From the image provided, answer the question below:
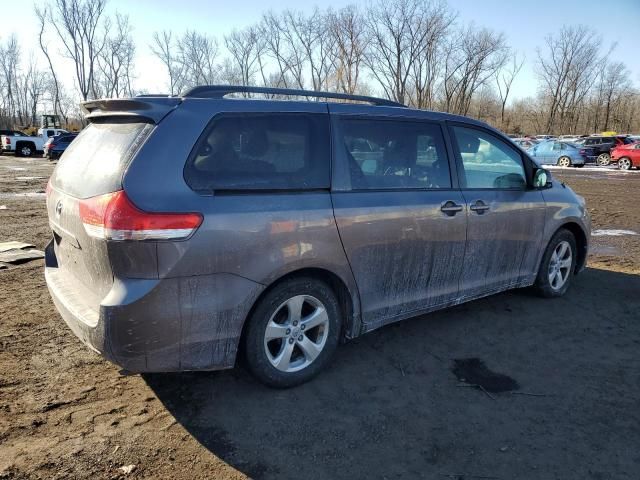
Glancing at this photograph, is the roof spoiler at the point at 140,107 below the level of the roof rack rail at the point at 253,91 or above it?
below

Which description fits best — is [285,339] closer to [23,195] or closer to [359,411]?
[359,411]

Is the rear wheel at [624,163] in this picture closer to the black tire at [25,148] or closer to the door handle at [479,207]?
the door handle at [479,207]

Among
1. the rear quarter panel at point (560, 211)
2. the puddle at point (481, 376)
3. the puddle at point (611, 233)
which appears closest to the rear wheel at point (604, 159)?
the puddle at point (611, 233)

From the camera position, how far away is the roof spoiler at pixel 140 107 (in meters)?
2.77

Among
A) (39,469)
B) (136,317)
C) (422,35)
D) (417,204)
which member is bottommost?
(39,469)

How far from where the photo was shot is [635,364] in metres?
3.67

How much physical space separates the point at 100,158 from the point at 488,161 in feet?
10.2

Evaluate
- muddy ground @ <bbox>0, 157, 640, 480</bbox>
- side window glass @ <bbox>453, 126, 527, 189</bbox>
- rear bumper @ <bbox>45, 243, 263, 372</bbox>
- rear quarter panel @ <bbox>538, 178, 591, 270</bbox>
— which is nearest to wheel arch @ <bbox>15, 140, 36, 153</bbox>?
muddy ground @ <bbox>0, 157, 640, 480</bbox>

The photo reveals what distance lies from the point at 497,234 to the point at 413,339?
3.75ft

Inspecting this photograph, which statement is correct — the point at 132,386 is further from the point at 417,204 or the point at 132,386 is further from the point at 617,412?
the point at 617,412

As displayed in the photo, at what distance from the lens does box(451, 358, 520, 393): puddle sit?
3320mm

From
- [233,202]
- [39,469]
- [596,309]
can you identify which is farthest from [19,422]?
[596,309]

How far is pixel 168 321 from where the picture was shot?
2.62m

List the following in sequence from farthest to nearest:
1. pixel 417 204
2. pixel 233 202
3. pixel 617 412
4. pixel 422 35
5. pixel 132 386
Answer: pixel 422 35
pixel 417 204
pixel 132 386
pixel 617 412
pixel 233 202
